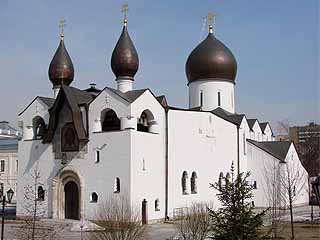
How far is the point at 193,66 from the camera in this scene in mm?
41625

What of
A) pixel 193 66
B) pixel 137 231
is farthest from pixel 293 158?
pixel 137 231

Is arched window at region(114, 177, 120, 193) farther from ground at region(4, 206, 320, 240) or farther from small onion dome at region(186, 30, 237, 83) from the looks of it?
small onion dome at region(186, 30, 237, 83)

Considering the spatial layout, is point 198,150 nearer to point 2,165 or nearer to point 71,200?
point 71,200

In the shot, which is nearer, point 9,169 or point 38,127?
point 38,127

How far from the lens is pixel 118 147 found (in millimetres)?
27969

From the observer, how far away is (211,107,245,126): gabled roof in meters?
38.7

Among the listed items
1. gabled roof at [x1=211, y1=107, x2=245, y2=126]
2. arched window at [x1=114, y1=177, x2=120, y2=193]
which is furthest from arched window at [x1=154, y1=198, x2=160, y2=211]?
gabled roof at [x1=211, y1=107, x2=245, y2=126]

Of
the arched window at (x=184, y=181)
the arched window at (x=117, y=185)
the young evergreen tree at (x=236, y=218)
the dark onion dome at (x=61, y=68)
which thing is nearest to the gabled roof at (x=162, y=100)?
the arched window at (x=184, y=181)

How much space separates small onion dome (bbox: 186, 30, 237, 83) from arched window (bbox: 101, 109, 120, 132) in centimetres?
1367

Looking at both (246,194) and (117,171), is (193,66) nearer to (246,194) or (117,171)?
(117,171)

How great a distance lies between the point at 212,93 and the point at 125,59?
12356 millimetres


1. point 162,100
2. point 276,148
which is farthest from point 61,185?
point 276,148

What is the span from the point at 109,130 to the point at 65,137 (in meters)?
3.03

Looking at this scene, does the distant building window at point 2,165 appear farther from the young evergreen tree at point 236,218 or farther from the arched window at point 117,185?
the young evergreen tree at point 236,218
